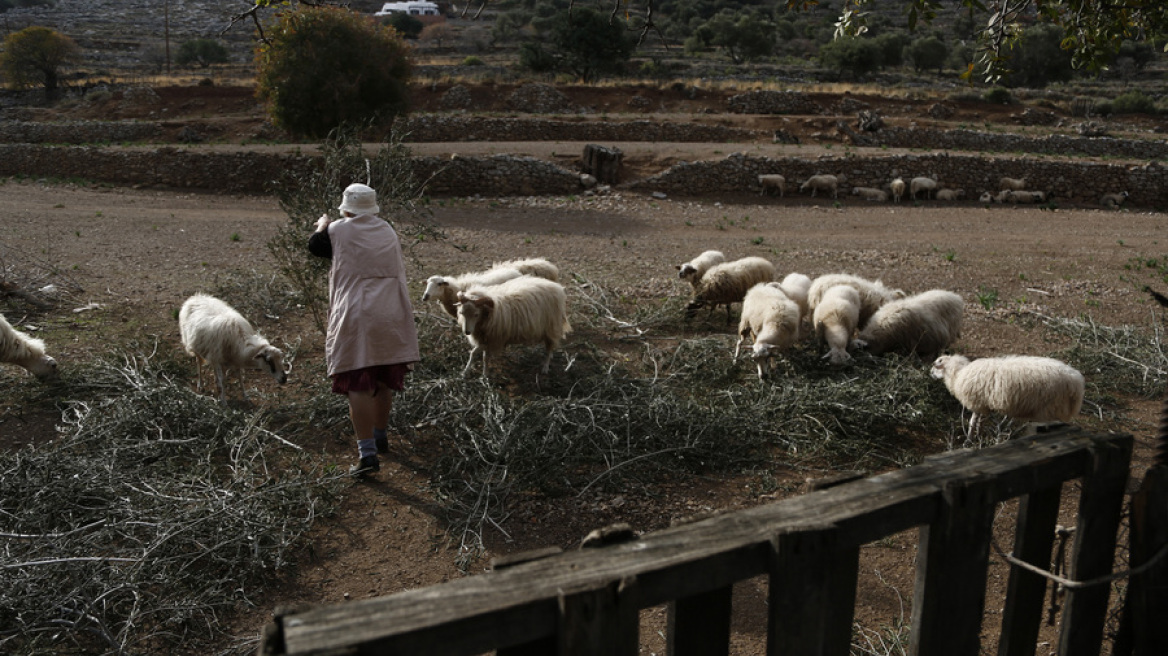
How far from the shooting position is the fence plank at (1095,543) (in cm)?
264

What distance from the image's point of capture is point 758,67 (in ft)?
166

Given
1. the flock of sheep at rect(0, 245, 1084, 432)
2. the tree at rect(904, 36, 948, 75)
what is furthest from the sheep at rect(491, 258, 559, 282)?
the tree at rect(904, 36, 948, 75)

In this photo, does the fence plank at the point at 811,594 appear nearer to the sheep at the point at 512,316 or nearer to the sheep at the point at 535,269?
the sheep at the point at 512,316

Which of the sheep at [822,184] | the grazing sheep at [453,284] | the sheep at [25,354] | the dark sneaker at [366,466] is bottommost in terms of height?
the dark sneaker at [366,466]

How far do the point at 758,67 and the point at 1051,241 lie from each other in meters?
38.4

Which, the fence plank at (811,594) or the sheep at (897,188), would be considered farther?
the sheep at (897,188)

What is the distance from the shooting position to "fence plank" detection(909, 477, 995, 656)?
2391mm

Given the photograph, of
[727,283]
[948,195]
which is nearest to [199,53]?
[948,195]

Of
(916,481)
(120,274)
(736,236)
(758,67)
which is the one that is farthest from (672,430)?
(758,67)

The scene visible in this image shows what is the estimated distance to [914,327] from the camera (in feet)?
25.1

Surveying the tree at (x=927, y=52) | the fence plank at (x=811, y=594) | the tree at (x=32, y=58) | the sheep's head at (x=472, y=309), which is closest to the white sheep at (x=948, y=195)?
the sheep's head at (x=472, y=309)

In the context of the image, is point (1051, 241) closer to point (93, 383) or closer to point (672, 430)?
point (672, 430)

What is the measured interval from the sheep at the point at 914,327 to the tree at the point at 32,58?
169 feet

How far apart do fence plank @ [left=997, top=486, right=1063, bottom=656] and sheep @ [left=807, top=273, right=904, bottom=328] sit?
5.79 m
